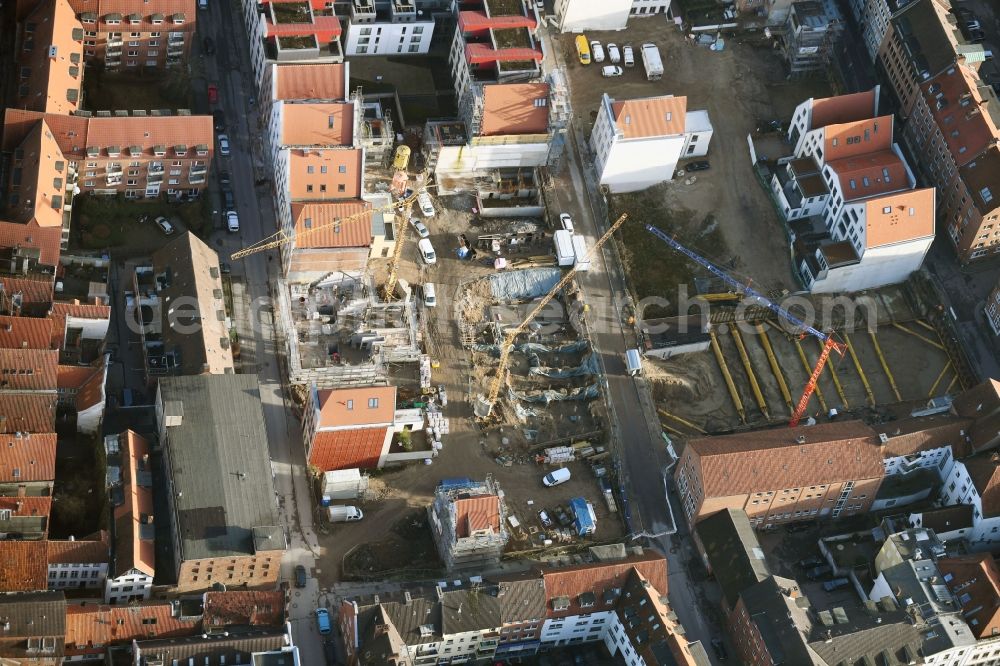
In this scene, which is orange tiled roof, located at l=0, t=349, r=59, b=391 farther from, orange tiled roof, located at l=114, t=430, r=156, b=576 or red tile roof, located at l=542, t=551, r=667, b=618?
red tile roof, located at l=542, t=551, r=667, b=618

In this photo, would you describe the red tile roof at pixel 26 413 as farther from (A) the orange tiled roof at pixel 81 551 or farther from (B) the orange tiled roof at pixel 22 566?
(B) the orange tiled roof at pixel 22 566

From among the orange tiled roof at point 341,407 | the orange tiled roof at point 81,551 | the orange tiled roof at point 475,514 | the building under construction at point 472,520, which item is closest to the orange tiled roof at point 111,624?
the orange tiled roof at point 81,551

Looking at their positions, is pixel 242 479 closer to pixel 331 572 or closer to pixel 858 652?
pixel 331 572

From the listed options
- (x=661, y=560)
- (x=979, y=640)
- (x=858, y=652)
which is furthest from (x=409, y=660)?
(x=979, y=640)

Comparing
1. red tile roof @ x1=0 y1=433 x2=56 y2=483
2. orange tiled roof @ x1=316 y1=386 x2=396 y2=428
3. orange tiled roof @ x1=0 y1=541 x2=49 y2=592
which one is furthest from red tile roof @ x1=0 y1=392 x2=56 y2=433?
orange tiled roof @ x1=316 y1=386 x2=396 y2=428

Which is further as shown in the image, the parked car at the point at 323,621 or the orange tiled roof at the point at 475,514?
the orange tiled roof at the point at 475,514
